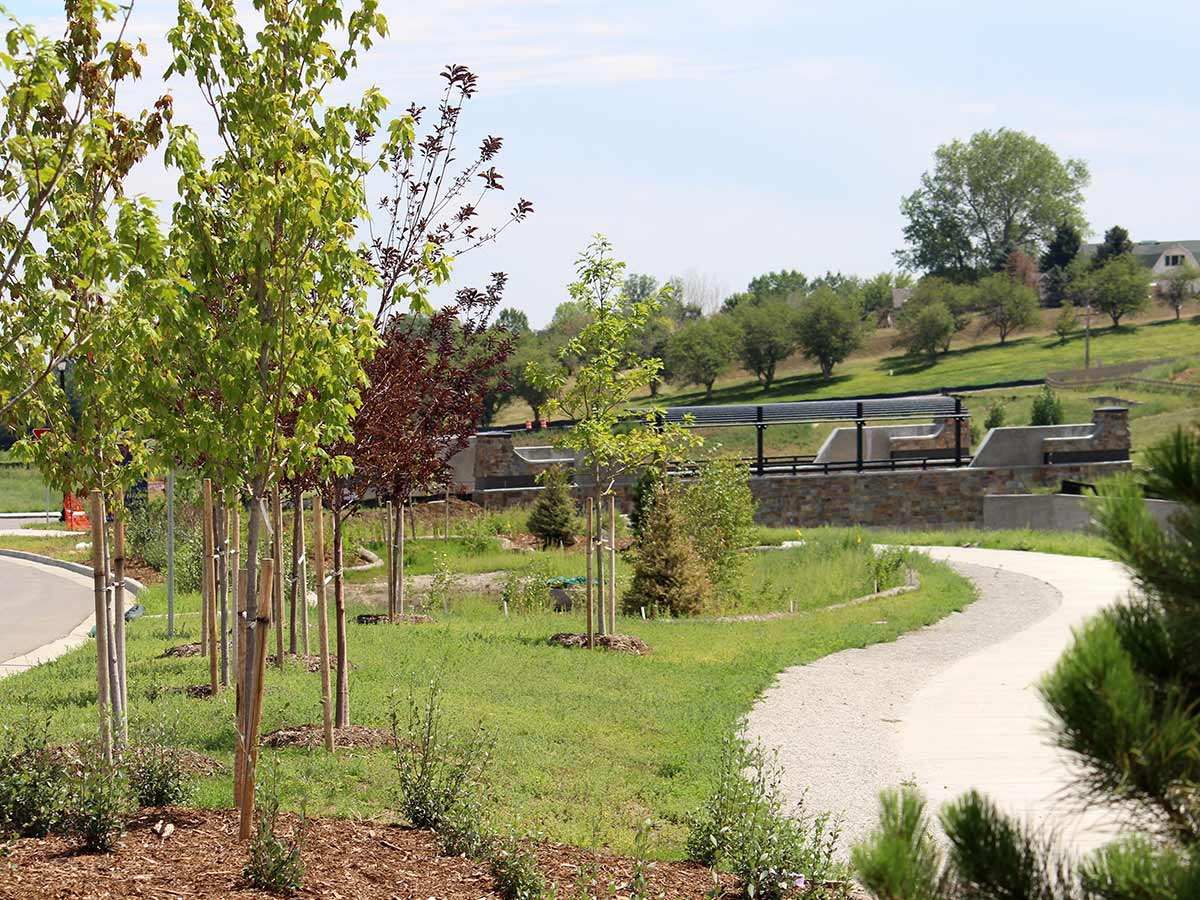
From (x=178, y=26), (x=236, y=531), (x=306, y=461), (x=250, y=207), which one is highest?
(x=178, y=26)

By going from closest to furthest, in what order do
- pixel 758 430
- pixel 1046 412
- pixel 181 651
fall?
pixel 181 651
pixel 758 430
pixel 1046 412

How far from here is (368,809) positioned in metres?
6.62

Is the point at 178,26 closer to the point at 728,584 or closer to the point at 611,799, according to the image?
the point at 611,799

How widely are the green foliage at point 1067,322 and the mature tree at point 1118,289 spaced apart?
5.86ft

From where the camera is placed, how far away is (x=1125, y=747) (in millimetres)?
2375

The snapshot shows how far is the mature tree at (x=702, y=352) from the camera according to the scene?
73.8 metres

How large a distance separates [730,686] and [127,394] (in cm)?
586

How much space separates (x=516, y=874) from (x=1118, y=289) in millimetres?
83083

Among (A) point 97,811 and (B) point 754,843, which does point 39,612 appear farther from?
(B) point 754,843

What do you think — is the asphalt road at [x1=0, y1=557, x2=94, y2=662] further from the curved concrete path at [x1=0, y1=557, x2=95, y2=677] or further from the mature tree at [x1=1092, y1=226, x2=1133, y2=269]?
the mature tree at [x1=1092, y1=226, x2=1133, y2=269]

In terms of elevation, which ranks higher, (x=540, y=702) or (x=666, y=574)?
(x=666, y=574)

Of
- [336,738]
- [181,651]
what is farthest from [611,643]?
[336,738]

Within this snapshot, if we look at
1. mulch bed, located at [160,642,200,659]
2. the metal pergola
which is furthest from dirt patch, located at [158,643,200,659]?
the metal pergola

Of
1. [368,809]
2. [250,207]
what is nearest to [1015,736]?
[368,809]
